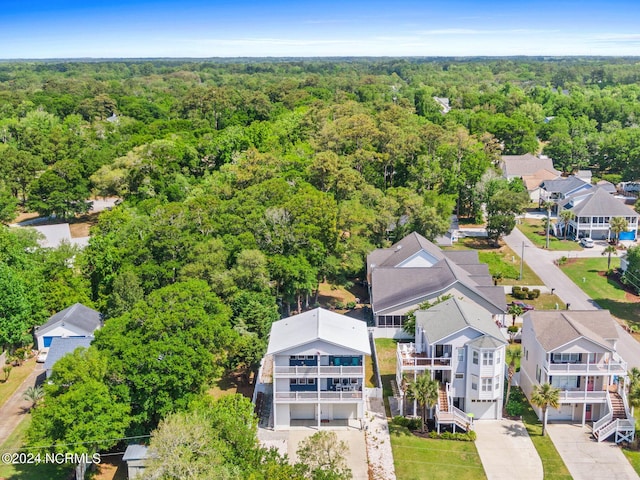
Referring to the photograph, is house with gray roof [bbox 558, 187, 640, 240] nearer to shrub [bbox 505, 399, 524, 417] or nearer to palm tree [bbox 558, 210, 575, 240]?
palm tree [bbox 558, 210, 575, 240]

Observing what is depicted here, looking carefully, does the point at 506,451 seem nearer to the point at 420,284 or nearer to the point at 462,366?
the point at 462,366

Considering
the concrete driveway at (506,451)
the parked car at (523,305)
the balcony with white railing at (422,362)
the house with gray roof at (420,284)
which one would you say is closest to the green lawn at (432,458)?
the concrete driveway at (506,451)

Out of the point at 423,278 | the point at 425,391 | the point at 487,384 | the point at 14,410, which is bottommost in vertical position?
the point at 14,410

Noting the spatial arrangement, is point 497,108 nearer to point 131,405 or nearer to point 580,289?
point 580,289

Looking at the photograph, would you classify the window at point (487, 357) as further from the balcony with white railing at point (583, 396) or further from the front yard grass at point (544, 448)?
the balcony with white railing at point (583, 396)

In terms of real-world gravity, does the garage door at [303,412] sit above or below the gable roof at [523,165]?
below

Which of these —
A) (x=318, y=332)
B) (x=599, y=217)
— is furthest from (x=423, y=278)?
(x=599, y=217)
